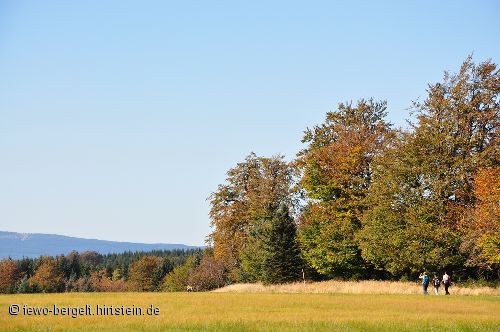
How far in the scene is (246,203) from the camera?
72.6 meters

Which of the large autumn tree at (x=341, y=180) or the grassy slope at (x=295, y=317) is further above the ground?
the large autumn tree at (x=341, y=180)

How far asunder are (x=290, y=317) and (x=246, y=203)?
47.2m

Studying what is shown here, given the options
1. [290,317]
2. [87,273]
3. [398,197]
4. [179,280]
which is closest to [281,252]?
[398,197]

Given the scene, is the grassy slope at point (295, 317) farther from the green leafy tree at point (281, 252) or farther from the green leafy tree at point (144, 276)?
the green leafy tree at point (144, 276)

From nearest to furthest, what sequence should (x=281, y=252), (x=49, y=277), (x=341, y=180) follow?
(x=341, y=180) → (x=281, y=252) → (x=49, y=277)

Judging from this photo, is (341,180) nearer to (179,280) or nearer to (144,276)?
(179,280)

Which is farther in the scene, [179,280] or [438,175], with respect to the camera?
[179,280]

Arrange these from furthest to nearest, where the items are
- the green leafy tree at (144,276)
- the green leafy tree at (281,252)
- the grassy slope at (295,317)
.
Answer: the green leafy tree at (144,276) → the green leafy tree at (281,252) → the grassy slope at (295,317)

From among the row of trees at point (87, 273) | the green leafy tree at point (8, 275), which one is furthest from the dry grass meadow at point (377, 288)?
the green leafy tree at point (8, 275)

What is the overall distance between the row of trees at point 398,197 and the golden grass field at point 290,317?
10730mm

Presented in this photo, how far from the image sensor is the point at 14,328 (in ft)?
70.2

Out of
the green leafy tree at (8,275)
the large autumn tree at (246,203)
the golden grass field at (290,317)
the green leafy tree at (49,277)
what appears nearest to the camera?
the golden grass field at (290,317)

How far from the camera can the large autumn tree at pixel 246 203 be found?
224ft

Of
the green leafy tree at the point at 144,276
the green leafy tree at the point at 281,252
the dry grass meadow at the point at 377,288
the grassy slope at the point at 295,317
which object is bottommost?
the green leafy tree at the point at 144,276
